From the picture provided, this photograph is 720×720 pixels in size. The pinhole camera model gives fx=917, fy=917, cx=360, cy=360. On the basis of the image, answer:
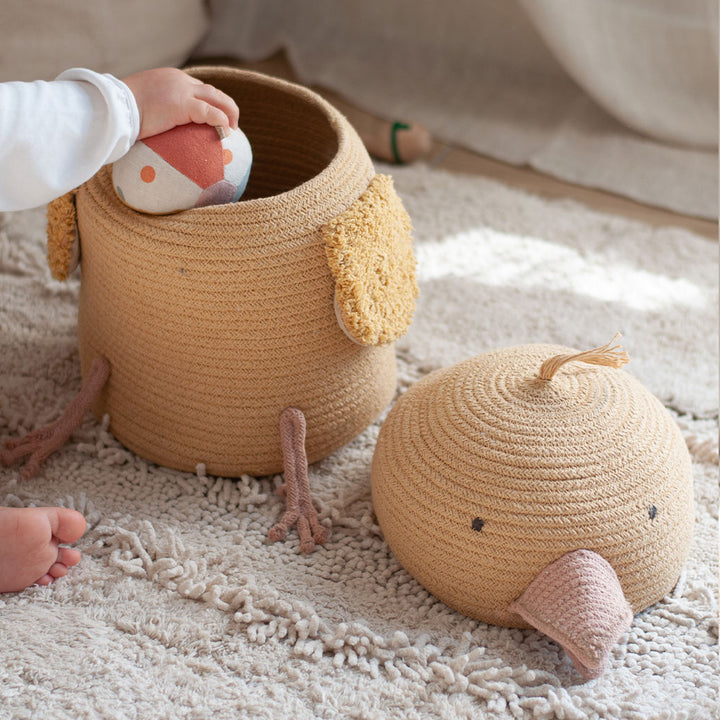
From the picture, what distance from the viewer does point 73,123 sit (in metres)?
0.84

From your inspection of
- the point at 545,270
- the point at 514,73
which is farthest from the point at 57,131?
the point at 514,73

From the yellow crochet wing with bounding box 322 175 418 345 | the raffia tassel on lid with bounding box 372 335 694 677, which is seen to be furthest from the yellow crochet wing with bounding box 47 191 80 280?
the raffia tassel on lid with bounding box 372 335 694 677

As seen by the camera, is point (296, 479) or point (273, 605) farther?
point (296, 479)

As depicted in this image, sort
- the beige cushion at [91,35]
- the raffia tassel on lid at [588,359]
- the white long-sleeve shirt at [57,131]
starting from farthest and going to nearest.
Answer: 1. the beige cushion at [91,35]
2. the raffia tassel on lid at [588,359]
3. the white long-sleeve shirt at [57,131]

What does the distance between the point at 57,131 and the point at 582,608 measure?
64 cm

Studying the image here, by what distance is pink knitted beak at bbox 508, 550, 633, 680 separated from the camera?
2.72 feet

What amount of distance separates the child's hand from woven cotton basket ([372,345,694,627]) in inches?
15.2

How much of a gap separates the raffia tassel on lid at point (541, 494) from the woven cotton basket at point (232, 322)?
0.42 ft

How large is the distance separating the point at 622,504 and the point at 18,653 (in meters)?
0.58

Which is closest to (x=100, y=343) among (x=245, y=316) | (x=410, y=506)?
(x=245, y=316)

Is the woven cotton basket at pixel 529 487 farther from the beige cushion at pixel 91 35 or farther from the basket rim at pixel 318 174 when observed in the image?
the beige cushion at pixel 91 35

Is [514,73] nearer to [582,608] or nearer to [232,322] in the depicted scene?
[232,322]

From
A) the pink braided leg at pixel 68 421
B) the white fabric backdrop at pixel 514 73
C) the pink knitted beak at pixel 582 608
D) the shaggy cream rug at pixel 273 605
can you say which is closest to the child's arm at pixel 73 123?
the pink braided leg at pixel 68 421

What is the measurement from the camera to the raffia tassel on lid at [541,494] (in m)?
0.86
